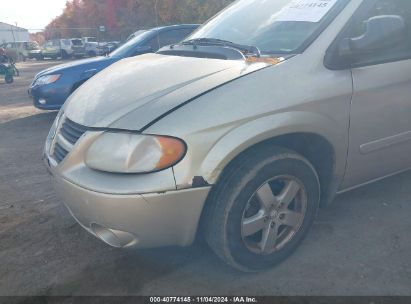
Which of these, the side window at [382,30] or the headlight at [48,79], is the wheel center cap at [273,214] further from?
the headlight at [48,79]

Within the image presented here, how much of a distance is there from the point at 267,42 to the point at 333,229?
57.5 inches

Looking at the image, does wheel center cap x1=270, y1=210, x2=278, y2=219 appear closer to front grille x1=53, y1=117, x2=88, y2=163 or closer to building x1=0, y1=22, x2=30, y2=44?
front grille x1=53, y1=117, x2=88, y2=163

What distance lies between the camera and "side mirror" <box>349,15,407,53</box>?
2.33 meters

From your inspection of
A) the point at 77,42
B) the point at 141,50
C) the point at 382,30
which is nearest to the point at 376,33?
the point at 382,30

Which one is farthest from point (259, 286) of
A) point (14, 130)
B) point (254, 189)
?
point (14, 130)

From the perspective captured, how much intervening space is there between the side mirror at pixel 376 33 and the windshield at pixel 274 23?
0.78 ft

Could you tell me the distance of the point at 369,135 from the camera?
2.53m

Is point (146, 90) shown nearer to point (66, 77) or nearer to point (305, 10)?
point (305, 10)

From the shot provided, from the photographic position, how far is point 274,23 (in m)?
2.72

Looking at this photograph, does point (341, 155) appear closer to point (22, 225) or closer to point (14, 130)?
point (22, 225)

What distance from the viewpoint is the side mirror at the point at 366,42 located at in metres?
2.32

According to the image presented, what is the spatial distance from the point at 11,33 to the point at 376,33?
164 ft

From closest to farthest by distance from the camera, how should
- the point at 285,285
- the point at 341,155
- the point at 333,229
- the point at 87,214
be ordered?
the point at 87,214 < the point at 285,285 < the point at 341,155 < the point at 333,229

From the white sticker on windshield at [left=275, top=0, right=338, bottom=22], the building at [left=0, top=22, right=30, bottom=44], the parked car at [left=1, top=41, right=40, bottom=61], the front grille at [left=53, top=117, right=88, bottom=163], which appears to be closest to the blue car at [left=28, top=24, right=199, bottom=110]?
the front grille at [left=53, top=117, right=88, bottom=163]
